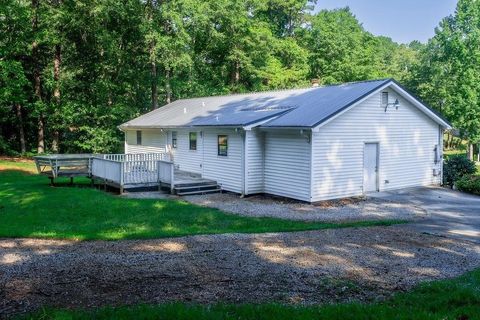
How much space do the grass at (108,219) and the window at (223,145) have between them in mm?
3588

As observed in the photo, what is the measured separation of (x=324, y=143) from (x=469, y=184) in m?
7.51

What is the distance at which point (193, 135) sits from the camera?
21578 millimetres

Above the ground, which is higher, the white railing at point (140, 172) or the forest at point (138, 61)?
the forest at point (138, 61)

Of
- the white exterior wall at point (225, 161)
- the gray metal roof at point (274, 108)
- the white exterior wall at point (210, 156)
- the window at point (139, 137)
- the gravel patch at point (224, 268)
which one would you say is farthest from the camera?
the window at point (139, 137)

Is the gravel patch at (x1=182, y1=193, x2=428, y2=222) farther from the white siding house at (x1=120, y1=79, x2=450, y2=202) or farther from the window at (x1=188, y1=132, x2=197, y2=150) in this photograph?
the window at (x1=188, y1=132, x2=197, y2=150)

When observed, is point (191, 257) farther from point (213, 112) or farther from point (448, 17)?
point (448, 17)

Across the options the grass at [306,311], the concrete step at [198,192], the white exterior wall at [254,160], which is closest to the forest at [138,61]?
the concrete step at [198,192]

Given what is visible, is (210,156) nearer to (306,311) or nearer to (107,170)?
(107,170)

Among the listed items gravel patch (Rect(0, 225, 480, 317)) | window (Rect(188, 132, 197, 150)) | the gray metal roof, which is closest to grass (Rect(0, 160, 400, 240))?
gravel patch (Rect(0, 225, 480, 317))

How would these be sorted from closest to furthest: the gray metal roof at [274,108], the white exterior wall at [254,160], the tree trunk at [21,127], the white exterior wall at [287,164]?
1. the white exterior wall at [287,164]
2. the gray metal roof at [274,108]
3. the white exterior wall at [254,160]
4. the tree trunk at [21,127]

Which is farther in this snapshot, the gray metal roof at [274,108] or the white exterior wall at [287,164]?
the gray metal roof at [274,108]

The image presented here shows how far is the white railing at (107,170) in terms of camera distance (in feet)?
59.3

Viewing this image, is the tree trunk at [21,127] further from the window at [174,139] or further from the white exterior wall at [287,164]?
the white exterior wall at [287,164]

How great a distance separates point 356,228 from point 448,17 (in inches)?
1433
